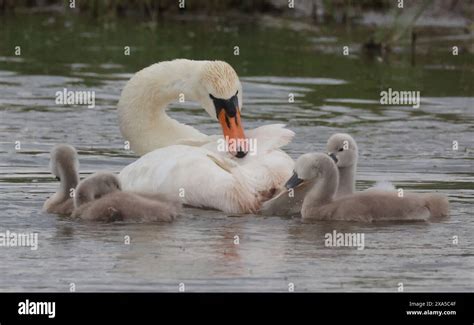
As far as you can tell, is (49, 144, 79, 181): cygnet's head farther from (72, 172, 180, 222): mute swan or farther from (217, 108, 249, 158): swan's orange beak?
(217, 108, 249, 158): swan's orange beak

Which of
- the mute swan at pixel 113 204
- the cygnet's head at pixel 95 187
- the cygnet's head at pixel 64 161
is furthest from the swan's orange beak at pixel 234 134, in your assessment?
the cygnet's head at pixel 64 161

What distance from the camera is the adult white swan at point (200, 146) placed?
1083cm

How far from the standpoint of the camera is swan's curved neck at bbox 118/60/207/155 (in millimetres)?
12367

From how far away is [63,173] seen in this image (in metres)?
11.0

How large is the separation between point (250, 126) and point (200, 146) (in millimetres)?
4210

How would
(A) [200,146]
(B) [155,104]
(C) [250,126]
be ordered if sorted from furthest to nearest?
(C) [250,126] < (B) [155,104] < (A) [200,146]

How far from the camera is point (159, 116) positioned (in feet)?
41.1

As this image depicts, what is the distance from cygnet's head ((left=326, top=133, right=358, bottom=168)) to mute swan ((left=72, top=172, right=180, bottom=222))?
49.4 inches

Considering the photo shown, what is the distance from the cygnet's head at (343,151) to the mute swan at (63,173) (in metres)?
1.93

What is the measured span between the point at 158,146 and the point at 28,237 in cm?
253

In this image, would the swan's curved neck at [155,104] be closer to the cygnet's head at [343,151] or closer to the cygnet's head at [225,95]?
the cygnet's head at [225,95]

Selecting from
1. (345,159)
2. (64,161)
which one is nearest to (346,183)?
(345,159)

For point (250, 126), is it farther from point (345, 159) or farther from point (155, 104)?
point (345, 159)

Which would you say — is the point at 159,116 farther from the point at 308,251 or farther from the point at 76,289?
the point at 76,289
